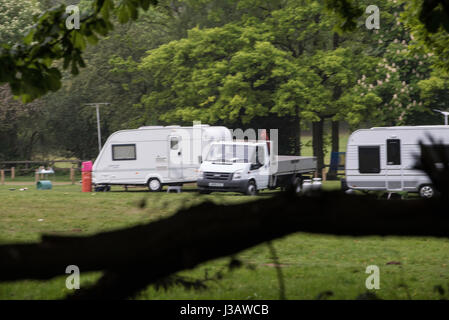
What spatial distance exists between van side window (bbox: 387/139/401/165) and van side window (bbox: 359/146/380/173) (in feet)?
1.23

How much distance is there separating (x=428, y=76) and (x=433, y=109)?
5.92 ft

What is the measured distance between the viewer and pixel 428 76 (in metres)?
32.2

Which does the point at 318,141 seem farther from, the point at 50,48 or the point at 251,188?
the point at 50,48

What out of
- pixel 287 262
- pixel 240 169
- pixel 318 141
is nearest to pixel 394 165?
pixel 240 169

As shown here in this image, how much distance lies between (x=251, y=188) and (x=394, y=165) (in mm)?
5228

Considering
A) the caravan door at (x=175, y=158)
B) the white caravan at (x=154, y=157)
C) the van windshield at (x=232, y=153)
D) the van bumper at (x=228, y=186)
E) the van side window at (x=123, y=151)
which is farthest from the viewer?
the van side window at (x=123, y=151)

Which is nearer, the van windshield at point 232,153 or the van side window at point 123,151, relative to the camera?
the van windshield at point 232,153

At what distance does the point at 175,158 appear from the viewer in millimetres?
26469

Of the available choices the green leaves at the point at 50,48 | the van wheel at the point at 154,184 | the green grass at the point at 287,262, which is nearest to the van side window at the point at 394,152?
the van wheel at the point at 154,184

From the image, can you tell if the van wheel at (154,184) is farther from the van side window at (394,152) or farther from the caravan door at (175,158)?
the van side window at (394,152)

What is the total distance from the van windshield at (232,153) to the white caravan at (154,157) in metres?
2.27

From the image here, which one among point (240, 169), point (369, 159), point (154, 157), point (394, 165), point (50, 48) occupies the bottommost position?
point (240, 169)

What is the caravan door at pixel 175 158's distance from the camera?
26.3 metres

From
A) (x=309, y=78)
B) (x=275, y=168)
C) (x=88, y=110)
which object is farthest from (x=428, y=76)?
(x=88, y=110)
